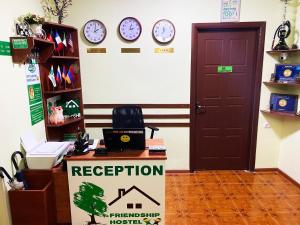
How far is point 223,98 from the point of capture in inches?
147

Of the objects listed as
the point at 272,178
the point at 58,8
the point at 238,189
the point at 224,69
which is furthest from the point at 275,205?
the point at 58,8

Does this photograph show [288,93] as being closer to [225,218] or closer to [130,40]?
[225,218]

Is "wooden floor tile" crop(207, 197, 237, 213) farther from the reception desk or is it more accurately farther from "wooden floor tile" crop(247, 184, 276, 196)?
the reception desk

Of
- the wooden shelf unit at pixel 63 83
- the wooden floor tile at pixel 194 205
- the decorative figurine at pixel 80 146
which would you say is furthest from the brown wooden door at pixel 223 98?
the decorative figurine at pixel 80 146

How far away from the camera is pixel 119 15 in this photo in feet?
11.3

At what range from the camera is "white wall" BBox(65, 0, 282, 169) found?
3.43 meters

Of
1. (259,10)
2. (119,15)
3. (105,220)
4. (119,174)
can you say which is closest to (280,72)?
(259,10)

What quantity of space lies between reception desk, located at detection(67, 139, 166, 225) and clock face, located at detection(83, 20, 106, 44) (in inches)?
72.4

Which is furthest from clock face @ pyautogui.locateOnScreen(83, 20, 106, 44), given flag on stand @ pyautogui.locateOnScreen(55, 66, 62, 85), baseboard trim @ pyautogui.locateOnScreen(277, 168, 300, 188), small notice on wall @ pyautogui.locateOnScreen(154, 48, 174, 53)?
baseboard trim @ pyautogui.locateOnScreen(277, 168, 300, 188)

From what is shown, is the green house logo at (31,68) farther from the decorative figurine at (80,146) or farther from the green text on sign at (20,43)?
the decorative figurine at (80,146)

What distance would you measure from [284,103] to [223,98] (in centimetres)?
86

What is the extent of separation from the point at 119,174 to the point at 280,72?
9.09ft

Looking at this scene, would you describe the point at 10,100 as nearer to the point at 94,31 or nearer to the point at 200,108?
the point at 94,31

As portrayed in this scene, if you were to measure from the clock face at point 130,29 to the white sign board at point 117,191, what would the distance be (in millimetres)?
1969
